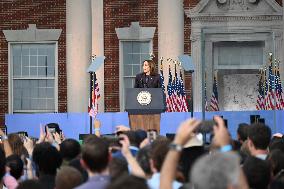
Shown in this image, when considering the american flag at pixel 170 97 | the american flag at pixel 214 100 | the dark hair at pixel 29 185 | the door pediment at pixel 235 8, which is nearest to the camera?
the dark hair at pixel 29 185

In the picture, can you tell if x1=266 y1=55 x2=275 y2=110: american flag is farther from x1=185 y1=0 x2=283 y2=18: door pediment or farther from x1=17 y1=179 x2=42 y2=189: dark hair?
x1=17 y1=179 x2=42 y2=189: dark hair

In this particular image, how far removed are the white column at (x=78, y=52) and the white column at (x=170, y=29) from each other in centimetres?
201

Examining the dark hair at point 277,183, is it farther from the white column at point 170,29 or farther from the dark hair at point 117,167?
the white column at point 170,29

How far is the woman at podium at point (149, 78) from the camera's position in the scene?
15273 mm

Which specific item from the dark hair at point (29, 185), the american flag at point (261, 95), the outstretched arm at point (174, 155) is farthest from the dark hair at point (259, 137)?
the american flag at point (261, 95)

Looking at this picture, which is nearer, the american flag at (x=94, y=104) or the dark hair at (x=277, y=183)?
the dark hair at (x=277, y=183)

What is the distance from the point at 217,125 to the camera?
556 centimetres

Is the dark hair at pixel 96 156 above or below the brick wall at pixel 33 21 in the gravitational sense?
below

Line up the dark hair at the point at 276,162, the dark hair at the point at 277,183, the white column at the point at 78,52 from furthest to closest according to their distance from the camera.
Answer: the white column at the point at 78,52, the dark hair at the point at 276,162, the dark hair at the point at 277,183

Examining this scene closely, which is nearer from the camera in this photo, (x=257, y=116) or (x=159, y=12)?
(x=257, y=116)

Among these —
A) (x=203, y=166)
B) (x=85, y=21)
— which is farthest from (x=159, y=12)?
(x=203, y=166)

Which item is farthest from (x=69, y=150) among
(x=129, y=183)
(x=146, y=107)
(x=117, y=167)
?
(x=146, y=107)

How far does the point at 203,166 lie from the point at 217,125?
125cm

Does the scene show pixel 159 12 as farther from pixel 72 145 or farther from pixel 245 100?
pixel 72 145
